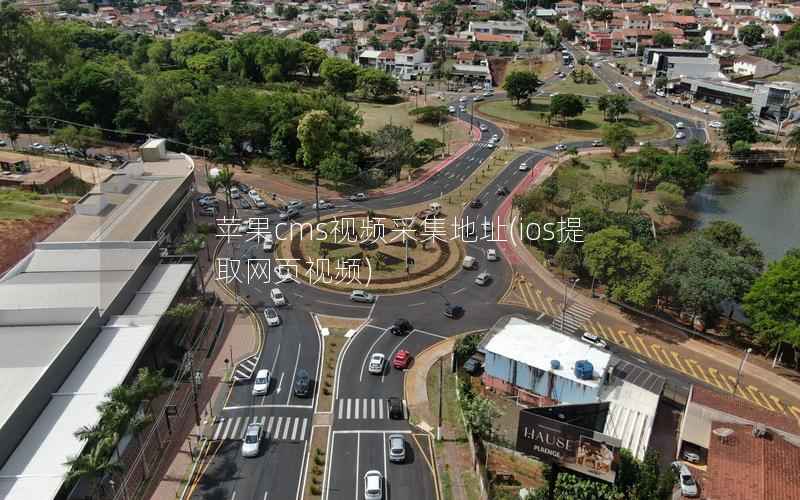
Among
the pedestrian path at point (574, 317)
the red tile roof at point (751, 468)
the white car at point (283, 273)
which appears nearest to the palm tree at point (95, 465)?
the white car at point (283, 273)

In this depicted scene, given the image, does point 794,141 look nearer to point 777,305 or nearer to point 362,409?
point 777,305

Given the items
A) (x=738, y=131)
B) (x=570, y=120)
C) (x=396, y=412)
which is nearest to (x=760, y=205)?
(x=738, y=131)

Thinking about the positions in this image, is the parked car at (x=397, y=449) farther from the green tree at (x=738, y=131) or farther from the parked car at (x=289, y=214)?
the green tree at (x=738, y=131)

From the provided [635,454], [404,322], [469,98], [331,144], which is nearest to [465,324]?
[404,322]

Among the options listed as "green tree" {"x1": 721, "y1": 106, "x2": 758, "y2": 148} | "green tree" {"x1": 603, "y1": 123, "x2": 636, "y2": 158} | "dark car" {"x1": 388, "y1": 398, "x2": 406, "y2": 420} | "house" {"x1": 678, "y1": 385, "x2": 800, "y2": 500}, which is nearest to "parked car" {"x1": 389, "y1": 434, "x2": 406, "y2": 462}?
"dark car" {"x1": 388, "y1": 398, "x2": 406, "y2": 420}

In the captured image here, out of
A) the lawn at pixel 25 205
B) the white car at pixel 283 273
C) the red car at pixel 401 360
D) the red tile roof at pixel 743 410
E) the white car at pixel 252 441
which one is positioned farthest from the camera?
the lawn at pixel 25 205

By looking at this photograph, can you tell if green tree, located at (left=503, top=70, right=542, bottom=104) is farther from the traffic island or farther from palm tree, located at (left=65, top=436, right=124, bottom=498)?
palm tree, located at (left=65, top=436, right=124, bottom=498)
